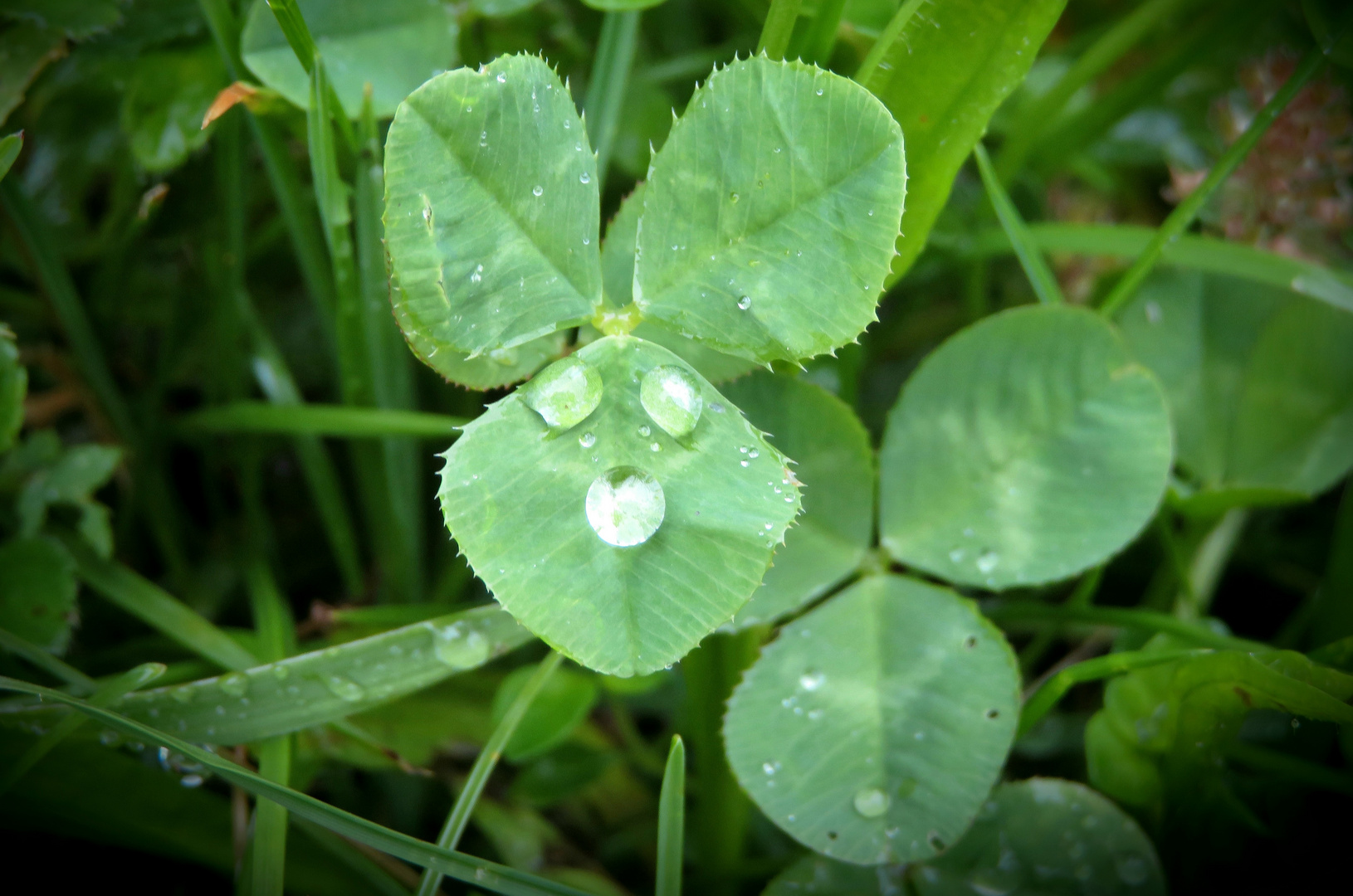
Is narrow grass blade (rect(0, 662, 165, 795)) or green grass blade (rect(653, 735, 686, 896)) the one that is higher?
green grass blade (rect(653, 735, 686, 896))

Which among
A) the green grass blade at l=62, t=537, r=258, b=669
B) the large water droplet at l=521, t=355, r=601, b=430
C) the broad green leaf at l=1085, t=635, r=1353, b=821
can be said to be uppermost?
the large water droplet at l=521, t=355, r=601, b=430

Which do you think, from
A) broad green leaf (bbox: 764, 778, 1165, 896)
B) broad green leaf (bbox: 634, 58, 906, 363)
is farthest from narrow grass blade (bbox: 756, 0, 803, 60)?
broad green leaf (bbox: 764, 778, 1165, 896)

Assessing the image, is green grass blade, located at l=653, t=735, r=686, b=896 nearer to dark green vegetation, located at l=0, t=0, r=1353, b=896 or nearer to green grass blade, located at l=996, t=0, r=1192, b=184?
dark green vegetation, located at l=0, t=0, r=1353, b=896

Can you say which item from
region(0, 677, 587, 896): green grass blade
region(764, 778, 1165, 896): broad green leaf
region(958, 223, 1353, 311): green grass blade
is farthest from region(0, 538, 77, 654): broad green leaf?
region(958, 223, 1353, 311): green grass blade

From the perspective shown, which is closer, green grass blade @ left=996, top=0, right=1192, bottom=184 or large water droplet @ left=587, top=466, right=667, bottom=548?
large water droplet @ left=587, top=466, right=667, bottom=548

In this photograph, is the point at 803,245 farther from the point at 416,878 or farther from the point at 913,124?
the point at 416,878

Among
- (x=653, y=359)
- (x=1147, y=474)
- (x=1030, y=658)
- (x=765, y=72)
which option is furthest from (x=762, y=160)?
(x=1030, y=658)

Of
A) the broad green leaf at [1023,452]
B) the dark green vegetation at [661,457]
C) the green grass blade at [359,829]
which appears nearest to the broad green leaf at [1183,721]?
the dark green vegetation at [661,457]

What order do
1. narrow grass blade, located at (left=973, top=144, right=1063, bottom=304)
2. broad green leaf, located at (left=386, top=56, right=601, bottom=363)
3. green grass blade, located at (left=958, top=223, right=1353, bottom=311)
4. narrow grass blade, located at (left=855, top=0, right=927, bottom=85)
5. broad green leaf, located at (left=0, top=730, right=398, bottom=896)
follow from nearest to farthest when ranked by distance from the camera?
1. broad green leaf, located at (left=386, top=56, right=601, bottom=363)
2. narrow grass blade, located at (left=855, top=0, right=927, bottom=85)
3. broad green leaf, located at (left=0, top=730, right=398, bottom=896)
4. narrow grass blade, located at (left=973, top=144, right=1063, bottom=304)
5. green grass blade, located at (left=958, top=223, right=1353, bottom=311)

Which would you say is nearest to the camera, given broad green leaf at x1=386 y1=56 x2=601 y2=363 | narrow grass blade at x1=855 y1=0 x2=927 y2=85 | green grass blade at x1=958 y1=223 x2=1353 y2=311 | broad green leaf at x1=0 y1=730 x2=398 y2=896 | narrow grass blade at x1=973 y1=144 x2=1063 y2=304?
broad green leaf at x1=386 y1=56 x2=601 y2=363
